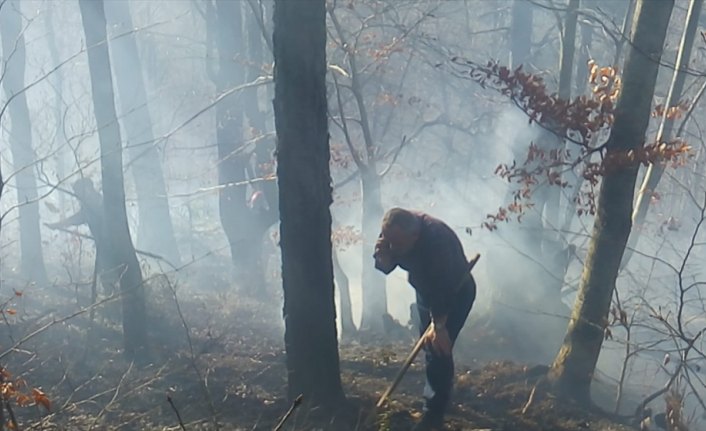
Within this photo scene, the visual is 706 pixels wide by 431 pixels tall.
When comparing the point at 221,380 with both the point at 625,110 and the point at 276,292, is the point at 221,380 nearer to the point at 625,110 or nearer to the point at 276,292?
the point at 625,110

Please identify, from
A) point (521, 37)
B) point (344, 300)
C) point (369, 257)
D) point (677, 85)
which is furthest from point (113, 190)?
point (521, 37)

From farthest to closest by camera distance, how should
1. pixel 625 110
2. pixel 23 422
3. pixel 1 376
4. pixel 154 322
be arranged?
pixel 154 322
pixel 625 110
pixel 23 422
pixel 1 376

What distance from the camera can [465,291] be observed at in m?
6.32

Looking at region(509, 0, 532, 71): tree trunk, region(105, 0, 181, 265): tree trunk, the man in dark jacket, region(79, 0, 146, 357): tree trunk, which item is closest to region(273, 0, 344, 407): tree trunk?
the man in dark jacket

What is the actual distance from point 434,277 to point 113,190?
19.0 ft

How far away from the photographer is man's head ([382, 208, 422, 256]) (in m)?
5.87

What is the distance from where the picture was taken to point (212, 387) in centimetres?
762

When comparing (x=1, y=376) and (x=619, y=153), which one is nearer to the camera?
(x=1, y=376)

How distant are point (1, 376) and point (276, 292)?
14255 millimetres

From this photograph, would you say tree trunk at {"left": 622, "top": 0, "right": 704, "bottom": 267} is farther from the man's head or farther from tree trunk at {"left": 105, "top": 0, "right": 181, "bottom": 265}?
tree trunk at {"left": 105, "top": 0, "right": 181, "bottom": 265}

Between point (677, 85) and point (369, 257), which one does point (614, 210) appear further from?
point (369, 257)

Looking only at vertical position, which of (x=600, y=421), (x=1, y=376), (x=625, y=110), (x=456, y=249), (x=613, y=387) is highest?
(x=625, y=110)

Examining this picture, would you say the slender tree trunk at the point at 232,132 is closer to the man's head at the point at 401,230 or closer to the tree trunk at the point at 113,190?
the tree trunk at the point at 113,190

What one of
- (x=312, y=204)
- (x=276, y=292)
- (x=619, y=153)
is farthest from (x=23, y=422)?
(x=276, y=292)
